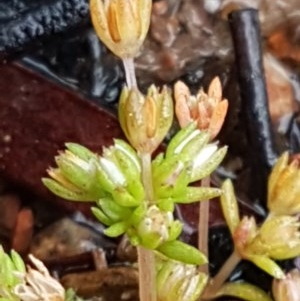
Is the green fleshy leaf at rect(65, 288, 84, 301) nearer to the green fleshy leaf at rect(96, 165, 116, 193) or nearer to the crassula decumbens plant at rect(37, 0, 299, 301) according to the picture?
the crassula decumbens plant at rect(37, 0, 299, 301)

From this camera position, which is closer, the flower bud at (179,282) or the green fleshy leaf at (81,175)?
the green fleshy leaf at (81,175)

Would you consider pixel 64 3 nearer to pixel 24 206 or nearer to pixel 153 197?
pixel 24 206

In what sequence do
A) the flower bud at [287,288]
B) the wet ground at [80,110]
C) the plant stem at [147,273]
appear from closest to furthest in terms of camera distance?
the plant stem at [147,273]
the flower bud at [287,288]
the wet ground at [80,110]

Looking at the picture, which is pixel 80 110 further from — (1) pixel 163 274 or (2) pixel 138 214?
(2) pixel 138 214

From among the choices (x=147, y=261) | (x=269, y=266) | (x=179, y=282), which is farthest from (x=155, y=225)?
(x=269, y=266)

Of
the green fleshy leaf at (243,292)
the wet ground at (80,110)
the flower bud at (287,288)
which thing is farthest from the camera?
the wet ground at (80,110)

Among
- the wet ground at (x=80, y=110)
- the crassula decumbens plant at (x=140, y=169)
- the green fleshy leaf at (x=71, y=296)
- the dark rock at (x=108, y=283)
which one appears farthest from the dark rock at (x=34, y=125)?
the crassula decumbens plant at (x=140, y=169)

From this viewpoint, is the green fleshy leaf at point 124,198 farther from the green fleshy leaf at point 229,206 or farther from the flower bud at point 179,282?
the green fleshy leaf at point 229,206
